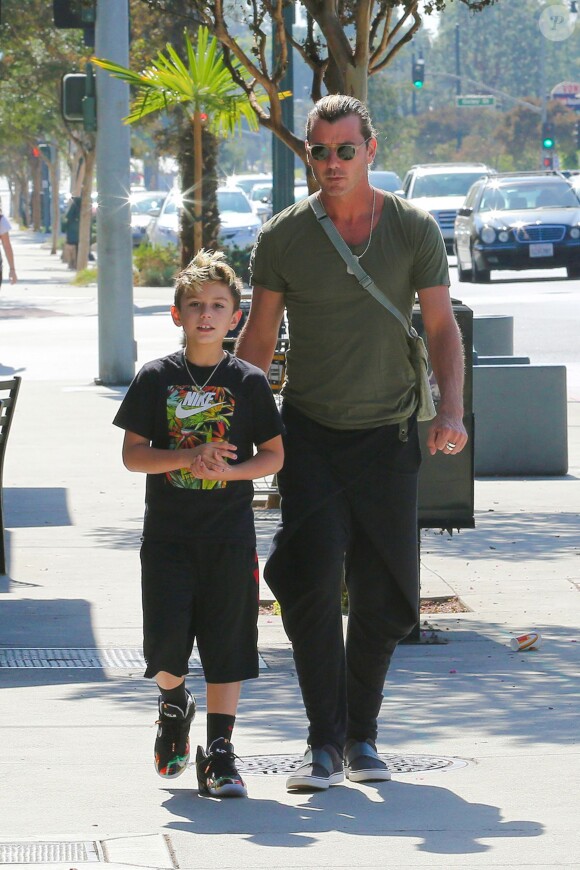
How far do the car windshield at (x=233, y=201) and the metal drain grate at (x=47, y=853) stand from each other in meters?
28.9

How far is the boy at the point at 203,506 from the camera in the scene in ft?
15.7

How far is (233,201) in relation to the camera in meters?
33.3

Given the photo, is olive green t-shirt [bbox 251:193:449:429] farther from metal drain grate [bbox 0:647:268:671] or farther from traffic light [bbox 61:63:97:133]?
traffic light [bbox 61:63:97:133]

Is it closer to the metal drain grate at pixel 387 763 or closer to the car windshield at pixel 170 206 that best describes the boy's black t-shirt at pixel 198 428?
the metal drain grate at pixel 387 763

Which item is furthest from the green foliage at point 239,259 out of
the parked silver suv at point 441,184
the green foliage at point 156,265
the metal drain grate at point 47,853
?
the metal drain grate at point 47,853

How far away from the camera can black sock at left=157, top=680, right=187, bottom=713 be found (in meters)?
4.91

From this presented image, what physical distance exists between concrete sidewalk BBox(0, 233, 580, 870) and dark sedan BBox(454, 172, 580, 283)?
17.8 meters

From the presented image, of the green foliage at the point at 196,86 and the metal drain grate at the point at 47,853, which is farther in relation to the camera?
the green foliage at the point at 196,86

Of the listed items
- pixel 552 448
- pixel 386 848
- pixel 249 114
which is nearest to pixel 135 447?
pixel 386 848

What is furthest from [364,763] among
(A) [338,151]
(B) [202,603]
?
(A) [338,151]

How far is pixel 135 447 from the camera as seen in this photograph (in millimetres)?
4785

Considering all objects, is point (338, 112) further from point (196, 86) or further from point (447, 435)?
point (196, 86)

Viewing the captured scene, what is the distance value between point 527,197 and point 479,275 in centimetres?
164

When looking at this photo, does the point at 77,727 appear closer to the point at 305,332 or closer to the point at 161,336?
the point at 305,332
